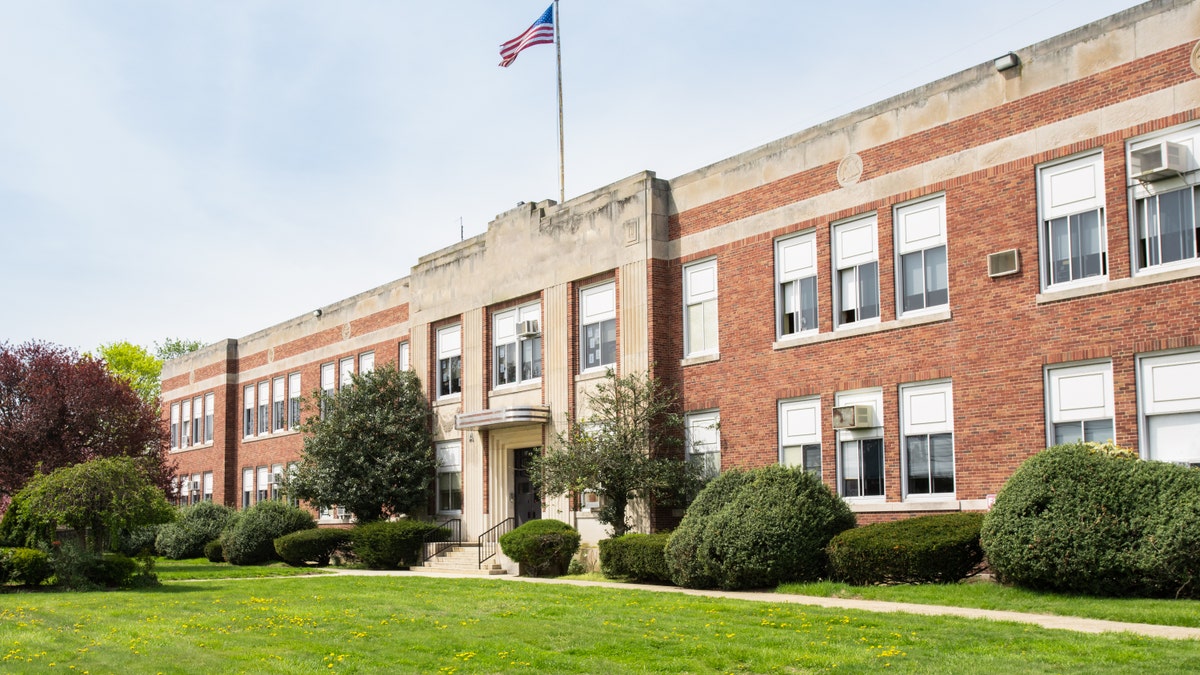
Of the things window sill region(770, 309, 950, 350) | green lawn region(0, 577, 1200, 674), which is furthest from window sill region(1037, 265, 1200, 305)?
green lawn region(0, 577, 1200, 674)

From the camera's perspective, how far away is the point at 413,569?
32.4 m

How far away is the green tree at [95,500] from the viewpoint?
978 inches

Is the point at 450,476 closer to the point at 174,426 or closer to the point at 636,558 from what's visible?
the point at 636,558

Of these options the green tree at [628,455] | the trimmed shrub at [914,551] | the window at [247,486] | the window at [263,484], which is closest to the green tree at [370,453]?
the green tree at [628,455]

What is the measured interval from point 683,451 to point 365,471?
12112 mm

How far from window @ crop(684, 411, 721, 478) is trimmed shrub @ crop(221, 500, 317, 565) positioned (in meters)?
15.5

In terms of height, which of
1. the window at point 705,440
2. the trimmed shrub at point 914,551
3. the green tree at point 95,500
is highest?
the window at point 705,440

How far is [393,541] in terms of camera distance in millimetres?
32375

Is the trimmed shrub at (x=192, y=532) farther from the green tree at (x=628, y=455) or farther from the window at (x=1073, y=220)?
the window at (x=1073, y=220)

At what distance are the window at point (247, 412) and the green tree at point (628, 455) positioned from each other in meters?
25.2

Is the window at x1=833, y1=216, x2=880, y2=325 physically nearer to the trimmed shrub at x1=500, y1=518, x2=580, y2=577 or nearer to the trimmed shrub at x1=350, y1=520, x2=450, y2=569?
the trimmed shrub at x1=500, y1=518, x2=580, y2=577

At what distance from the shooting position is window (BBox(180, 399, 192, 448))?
5553 cm

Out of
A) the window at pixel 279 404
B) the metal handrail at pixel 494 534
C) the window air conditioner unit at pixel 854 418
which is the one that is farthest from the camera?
the window at pixel 279 404

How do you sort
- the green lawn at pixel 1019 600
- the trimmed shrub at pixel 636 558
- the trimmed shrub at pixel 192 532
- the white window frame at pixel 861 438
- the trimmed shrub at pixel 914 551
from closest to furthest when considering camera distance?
the green lawn at pixel 1019 600 → the trimmed shrub at pixel 914 551 → the white window frame at pixel 861 438 → the trimmed shrub at pixel 636 558 → the trimmed shrub at pixel 192 532
